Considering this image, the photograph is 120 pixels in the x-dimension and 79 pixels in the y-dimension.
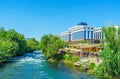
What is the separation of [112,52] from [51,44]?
46.3m

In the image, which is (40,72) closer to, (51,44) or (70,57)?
(70,57)

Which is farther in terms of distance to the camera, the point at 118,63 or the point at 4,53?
the point at 4,53

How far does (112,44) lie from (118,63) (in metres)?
2.56

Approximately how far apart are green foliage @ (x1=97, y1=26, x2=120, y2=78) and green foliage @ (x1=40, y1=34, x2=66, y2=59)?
4213 centimetres

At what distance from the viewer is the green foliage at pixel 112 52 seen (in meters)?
35.4

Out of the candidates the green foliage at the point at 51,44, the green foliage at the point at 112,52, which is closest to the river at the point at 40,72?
the green foliage at the point at 112,52

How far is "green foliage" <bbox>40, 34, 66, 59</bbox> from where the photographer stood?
78.2 m

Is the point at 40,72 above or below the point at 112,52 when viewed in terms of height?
below

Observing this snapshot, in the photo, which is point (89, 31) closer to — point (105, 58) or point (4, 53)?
point (4, 53)

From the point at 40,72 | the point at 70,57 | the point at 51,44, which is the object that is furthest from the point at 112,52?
the point at 51,44

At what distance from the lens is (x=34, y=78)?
40906mm

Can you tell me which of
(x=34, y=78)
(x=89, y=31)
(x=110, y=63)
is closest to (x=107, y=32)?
(x=110, y=63)

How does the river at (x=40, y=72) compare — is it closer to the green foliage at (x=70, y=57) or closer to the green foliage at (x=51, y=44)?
the green foliage at (x=70, y=57)

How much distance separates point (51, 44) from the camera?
8112cm
